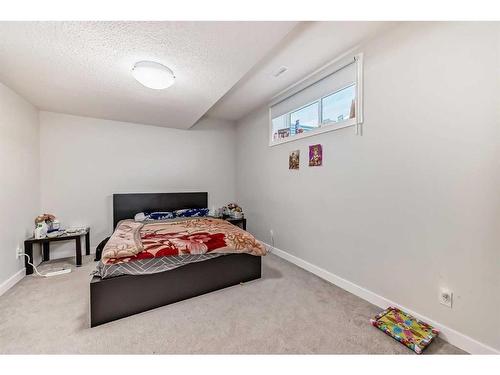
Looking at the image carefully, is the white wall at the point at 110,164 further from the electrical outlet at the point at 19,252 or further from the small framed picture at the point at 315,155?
the small framed picture at the point at 315,155

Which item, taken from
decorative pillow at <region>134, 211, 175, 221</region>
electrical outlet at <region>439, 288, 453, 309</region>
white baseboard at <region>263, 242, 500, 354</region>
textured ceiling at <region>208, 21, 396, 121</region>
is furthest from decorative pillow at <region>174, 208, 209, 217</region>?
electrical outlet at <region>439, 288, 453, 309</region>

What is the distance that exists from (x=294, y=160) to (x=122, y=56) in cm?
215

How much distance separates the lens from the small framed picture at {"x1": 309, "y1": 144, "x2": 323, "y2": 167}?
2449 mm

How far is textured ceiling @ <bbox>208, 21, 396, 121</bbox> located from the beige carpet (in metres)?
2.42

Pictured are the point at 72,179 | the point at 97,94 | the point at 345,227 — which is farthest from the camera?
the point at 72,179

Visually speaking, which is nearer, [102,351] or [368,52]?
[102,351]

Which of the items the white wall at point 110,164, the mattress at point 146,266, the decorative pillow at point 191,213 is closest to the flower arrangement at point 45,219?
the white wall at point 110,164

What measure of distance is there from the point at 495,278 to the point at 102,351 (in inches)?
101

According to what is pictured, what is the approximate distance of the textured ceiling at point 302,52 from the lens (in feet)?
5.71

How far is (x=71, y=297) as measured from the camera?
204 cm

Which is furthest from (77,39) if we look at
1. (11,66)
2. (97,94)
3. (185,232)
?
(185,232)
